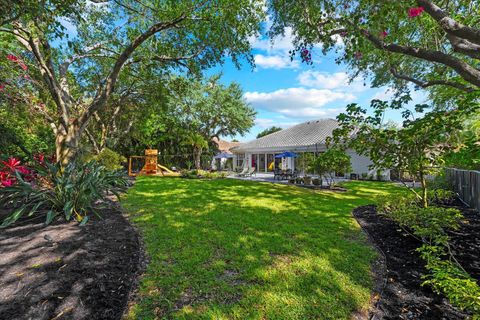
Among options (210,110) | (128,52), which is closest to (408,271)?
(128,52)

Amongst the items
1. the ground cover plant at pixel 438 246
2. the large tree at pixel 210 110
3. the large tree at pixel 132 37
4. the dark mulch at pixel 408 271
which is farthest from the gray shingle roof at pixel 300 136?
the dark mulch at pixel 408 271

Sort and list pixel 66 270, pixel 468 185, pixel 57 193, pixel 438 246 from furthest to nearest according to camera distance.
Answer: pixel 468 185 → pixel 57 193 → pixel 438 246 → pixel 66 270

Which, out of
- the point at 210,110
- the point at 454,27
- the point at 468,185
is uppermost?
the point at 210,110

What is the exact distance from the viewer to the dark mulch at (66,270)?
7.58ft

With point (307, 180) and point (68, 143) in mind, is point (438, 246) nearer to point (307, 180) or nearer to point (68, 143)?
point (68, 143)

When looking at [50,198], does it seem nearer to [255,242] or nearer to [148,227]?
[148,227]

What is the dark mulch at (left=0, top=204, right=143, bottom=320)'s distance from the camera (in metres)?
2.31

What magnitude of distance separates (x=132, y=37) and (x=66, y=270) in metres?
7.96

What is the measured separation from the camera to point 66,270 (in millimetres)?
2934

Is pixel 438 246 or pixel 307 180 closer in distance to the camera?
pixel 438 246

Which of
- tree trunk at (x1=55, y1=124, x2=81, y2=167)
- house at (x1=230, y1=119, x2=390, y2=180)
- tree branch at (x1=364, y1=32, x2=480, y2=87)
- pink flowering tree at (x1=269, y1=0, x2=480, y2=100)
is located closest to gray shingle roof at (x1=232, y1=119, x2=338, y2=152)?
house at (x1=230, y1=119, x2=390, y2=180)

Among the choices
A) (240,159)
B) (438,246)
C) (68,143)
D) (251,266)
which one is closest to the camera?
(251,266)

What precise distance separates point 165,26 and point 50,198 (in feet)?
18.1

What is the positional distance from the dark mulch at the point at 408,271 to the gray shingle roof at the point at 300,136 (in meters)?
15.9
